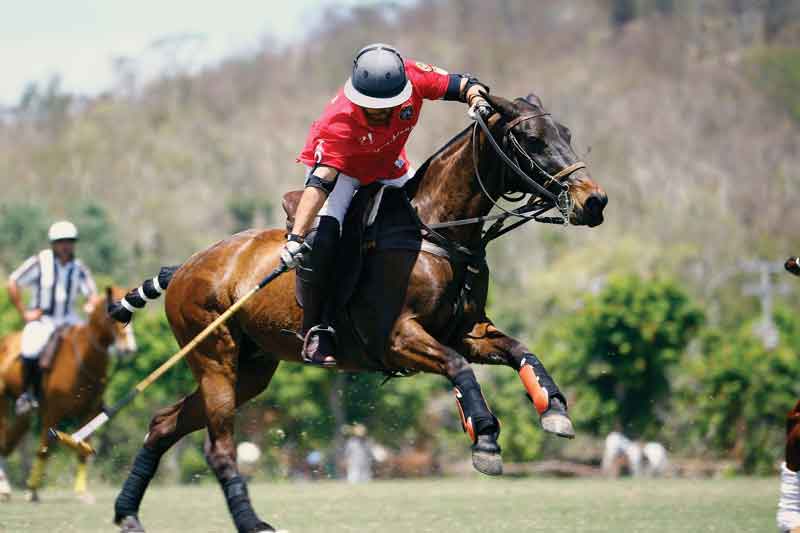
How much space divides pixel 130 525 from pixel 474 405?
3221 millimetres

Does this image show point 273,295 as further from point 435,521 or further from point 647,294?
point 647,294

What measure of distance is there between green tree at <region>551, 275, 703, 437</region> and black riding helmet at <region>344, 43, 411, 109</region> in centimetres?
1641

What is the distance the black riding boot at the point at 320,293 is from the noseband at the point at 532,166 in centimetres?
117

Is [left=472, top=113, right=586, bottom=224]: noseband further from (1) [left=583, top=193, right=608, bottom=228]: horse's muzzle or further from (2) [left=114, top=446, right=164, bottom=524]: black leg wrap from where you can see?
(2) [left=114, top=446, right=164, bottom=524]: black leg wrap

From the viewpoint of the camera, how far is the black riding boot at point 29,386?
17.5 m

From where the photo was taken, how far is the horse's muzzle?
27.5 feet

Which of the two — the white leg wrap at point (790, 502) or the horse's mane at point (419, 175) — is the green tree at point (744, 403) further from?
the horse's mane at point (419, 175)

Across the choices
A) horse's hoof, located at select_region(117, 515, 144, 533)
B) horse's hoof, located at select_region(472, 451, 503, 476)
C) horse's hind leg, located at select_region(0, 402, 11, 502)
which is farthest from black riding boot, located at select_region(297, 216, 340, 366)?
horse's hind leg, located at select_region(0, 402, 11, 502)

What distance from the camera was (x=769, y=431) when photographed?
23188mm

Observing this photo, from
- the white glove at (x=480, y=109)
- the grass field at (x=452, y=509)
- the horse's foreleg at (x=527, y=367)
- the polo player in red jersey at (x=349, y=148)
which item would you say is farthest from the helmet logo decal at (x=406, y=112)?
the grass field at (x=452, y=509)

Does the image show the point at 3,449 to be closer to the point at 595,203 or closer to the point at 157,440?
the point at 157,440

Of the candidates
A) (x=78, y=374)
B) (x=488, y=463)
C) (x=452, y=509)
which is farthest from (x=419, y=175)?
(x=78, y=374)

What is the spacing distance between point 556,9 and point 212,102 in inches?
1664

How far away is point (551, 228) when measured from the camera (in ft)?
237
